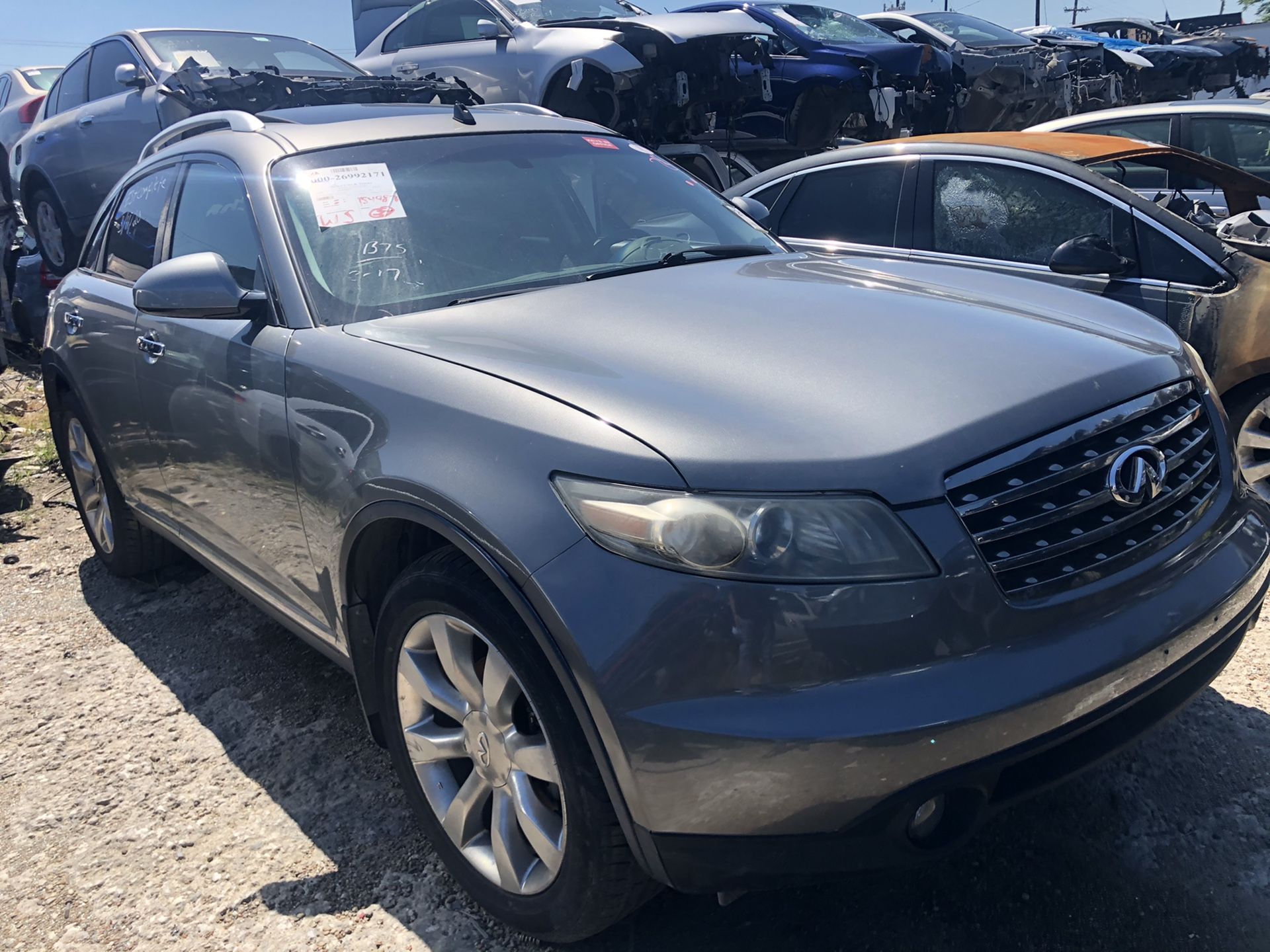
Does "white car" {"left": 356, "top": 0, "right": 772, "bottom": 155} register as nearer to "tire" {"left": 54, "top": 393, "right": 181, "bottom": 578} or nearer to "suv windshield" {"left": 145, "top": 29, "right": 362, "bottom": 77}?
"suv windshield" {"left": 145, "top": 29, "right": 362, "bottom": 77}

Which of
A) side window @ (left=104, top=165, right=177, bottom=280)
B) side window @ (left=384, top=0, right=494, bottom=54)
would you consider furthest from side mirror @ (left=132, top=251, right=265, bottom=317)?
side window @ (left=384, top=0, right=494, bottom=54)

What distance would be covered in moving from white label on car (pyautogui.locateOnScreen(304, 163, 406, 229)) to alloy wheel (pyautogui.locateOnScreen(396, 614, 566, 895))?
1.21 metres

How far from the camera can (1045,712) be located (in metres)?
1.82

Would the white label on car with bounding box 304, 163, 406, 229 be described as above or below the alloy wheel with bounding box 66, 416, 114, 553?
above

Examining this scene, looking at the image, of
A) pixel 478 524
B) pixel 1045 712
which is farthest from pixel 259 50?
pixel 1045 712

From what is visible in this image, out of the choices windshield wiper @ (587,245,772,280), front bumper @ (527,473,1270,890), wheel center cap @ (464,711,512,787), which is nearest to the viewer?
front bumper @ (527,473,1270,890)

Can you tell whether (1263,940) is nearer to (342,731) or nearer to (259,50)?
(342,731)

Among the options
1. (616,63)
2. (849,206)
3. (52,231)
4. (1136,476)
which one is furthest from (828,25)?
(1136,476)

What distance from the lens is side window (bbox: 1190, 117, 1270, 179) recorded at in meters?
6.16

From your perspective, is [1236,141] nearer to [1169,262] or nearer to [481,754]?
[1169,262]

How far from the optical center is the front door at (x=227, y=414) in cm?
273

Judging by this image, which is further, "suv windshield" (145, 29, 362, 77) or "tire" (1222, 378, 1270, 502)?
"suv windshield" (145, 29, 362, 77)

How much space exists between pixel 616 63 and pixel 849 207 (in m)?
3.11

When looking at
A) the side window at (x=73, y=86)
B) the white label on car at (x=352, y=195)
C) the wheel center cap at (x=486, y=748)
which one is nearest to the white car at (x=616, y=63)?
the side window at (x=73, y=86)
